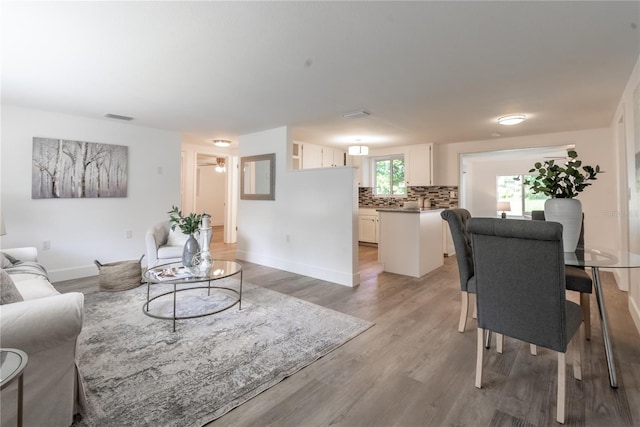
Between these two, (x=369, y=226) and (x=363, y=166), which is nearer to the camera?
(x=369, y=226)

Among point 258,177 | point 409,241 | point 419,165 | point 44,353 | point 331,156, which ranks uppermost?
point 331,156

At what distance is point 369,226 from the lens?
22.5 ft

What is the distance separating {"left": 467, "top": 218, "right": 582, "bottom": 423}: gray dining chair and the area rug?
1.18m

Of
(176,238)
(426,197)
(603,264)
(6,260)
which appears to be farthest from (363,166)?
(6,260)

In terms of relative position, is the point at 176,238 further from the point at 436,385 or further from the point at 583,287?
the point at 583,287

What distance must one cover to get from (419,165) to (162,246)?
4863 millimetres

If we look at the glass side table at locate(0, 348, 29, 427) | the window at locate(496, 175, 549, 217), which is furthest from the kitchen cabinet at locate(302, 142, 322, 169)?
the window at locate(496, 175, 549, 217)

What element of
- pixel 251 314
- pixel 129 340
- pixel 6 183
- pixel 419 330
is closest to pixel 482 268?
pixel 419 330

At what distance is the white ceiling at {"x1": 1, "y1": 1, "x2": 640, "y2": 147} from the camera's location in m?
1.70

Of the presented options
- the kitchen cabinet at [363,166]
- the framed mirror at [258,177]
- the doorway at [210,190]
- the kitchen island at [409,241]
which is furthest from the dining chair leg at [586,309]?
the doorway at [210,190]

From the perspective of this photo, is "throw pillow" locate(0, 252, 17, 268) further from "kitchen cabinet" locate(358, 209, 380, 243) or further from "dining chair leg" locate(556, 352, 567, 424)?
"kitchen cabinet" locate(358, 209, 380, 243)

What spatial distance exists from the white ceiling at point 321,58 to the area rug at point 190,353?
2.21 metres

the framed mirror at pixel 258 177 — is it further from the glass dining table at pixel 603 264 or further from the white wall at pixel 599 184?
the white wall at pixel 599 184

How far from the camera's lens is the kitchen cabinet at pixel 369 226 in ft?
22.2
